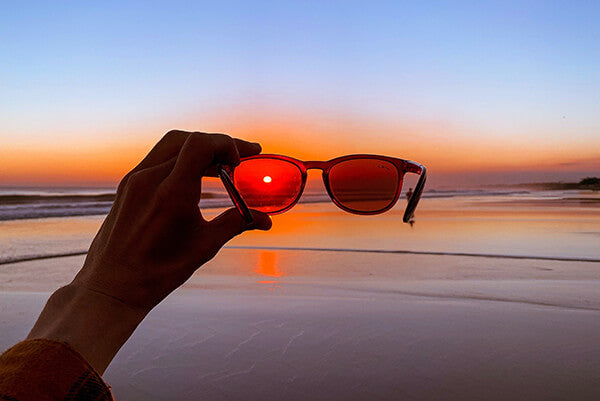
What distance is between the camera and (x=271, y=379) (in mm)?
2277

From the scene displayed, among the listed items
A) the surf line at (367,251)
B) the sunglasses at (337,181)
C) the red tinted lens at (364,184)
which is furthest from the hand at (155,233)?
the surf line at (367,251)

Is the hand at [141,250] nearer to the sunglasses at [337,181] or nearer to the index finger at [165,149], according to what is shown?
the index finger at [165,149]

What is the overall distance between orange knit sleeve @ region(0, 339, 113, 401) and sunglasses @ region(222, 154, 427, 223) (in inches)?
39.9

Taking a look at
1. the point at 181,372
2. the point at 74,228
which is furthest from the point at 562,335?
the point at 74,228

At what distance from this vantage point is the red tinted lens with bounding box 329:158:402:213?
82.5 inches

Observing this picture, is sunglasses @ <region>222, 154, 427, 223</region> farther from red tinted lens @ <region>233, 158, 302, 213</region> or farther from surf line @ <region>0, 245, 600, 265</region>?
surf line @ <region>0, 245, 600, 265</region>

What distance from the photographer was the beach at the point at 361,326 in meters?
2.22

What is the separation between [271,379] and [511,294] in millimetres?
2468

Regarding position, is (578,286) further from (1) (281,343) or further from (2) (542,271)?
(1) (281,343)

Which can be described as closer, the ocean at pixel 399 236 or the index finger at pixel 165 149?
the index finger at pixel 165 149

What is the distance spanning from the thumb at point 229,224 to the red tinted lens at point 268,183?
1.83 ft

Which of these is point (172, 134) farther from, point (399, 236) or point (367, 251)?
point (399, 236)

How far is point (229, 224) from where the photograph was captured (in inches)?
45.0

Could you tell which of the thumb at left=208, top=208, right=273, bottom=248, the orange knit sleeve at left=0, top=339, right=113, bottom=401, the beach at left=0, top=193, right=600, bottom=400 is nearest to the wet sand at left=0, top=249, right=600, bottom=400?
the beach at left=0, top=193, right=600, bottom=400
